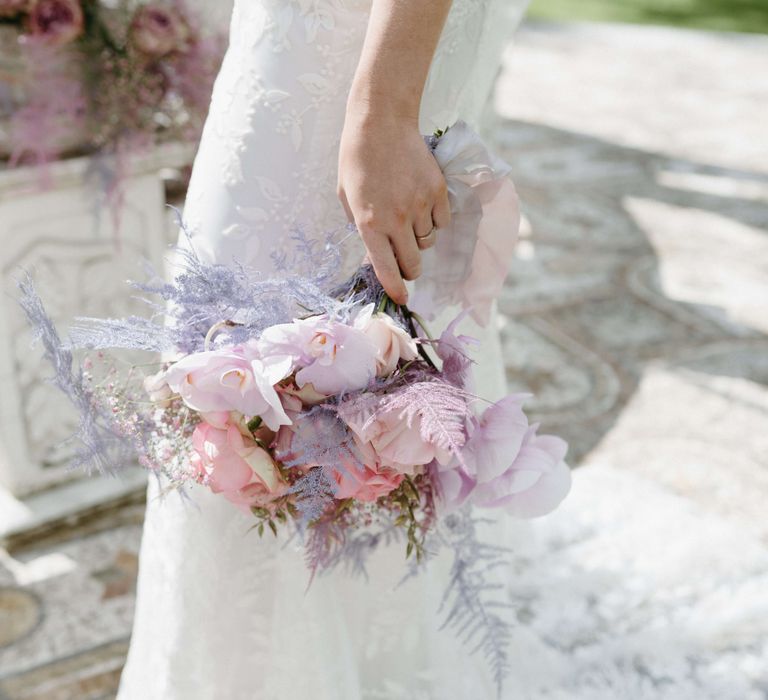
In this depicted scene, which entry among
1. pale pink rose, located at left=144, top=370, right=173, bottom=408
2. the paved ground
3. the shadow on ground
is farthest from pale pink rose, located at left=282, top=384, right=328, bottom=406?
the shadow on ground

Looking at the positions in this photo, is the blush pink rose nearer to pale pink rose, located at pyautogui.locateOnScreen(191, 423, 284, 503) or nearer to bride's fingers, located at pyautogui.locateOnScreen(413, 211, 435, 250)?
pale pink rose, located at pyautogui.locateOnScreen(191, 423, 284, 503)

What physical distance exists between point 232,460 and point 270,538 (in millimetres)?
294

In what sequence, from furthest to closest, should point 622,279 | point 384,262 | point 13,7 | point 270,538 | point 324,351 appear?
point 622,279 → point 13,7 → point 270,538 → point 384,262 → point 324,351

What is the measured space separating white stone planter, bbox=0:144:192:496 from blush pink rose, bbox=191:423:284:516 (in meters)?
1.06

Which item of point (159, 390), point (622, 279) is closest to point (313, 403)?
point (159, 390)

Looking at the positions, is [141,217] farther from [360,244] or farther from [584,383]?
[584,383]

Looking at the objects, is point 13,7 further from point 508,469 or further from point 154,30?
point 508,469

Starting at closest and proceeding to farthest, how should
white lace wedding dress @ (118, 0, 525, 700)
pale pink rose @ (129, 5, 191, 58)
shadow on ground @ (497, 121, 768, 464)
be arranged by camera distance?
white lace wedding dress @ (118, 0, 525, 700)
pale pink rose @ (129, 5, 191, 58)
shadow on ground @ (497, 121, 768, 464)

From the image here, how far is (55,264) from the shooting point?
2018 millimetres


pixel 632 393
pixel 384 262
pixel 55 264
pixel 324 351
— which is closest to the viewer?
pixel 324 351

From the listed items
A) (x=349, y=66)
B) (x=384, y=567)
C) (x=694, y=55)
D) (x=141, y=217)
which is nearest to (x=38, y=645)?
(x=384, y=567)

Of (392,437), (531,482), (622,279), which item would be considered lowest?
(622,279)

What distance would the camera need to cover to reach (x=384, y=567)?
1.43 metres

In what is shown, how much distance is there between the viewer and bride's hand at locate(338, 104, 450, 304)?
1.04 metres
